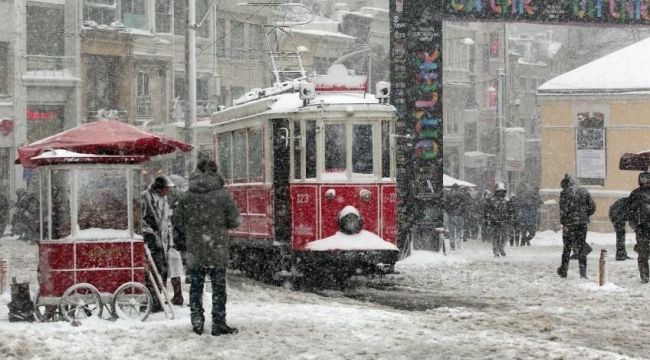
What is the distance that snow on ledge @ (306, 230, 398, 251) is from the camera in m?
18.3

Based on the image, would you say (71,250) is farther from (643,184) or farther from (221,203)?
(643,184)

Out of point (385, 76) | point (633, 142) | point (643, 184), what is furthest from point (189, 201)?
point (385, 76)

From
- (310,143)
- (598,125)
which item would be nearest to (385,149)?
(310,143)

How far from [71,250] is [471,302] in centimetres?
593

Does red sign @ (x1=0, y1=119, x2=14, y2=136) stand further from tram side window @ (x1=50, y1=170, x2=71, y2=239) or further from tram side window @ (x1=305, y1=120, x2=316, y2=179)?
tram side window @ (x1=50, y1=170, x2=71, y2=239)

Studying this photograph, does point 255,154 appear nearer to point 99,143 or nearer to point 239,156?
point 239,156

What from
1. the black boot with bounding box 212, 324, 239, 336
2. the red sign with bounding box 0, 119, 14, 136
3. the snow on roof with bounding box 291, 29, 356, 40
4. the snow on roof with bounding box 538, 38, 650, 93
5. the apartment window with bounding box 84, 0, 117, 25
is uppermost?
the snow on roof with bounding box 291, 29, 356, 40

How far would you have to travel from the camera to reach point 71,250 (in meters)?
13.6

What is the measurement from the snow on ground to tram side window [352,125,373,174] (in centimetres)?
189

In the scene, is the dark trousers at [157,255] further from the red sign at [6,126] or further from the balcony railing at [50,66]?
the balcony railing at [50,66]

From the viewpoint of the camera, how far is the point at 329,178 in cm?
1867

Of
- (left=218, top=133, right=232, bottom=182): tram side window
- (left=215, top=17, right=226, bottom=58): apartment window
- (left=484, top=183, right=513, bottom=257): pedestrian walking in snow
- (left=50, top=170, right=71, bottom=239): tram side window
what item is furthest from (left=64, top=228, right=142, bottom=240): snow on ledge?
(left=215, top=17, right=226, bottom=58): apartment window

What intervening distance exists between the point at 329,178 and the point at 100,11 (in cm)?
2886

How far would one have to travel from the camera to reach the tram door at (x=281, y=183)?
19.1 meters
